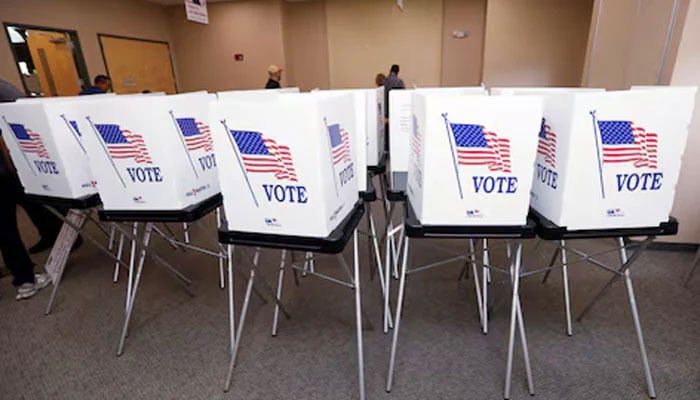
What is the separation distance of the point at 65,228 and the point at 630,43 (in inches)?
171

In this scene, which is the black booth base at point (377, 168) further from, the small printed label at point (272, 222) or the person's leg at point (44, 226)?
the person's leg at point (44, 226)

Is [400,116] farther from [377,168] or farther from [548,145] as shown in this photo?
[548,145]

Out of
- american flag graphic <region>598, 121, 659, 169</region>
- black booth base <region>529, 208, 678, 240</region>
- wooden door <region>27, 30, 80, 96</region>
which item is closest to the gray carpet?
black booth base <region>529, 208, 678, 240</region>

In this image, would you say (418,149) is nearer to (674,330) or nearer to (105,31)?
(674,330)

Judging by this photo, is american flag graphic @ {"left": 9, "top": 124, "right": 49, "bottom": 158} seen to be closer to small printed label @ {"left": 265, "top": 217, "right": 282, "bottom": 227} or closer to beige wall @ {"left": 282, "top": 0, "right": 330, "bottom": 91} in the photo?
small printed label @ {"left": 265, "top": 217, "right": 282, "bottom": 227}

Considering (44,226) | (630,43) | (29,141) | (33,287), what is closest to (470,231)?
(29,141)

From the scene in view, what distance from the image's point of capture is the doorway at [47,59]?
4691 millimetres

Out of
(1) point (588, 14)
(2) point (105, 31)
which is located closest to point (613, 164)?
(1) point (588, 14)

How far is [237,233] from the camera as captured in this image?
1291 mm

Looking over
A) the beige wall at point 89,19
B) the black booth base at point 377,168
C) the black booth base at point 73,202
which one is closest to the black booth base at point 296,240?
the black booth base at point 377,168

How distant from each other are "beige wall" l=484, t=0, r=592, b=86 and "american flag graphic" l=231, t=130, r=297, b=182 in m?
5.97

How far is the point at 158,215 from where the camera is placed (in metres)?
1.55

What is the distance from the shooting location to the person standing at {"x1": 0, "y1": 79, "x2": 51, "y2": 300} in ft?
7.10

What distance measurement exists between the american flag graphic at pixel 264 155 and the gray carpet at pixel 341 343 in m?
0.97
